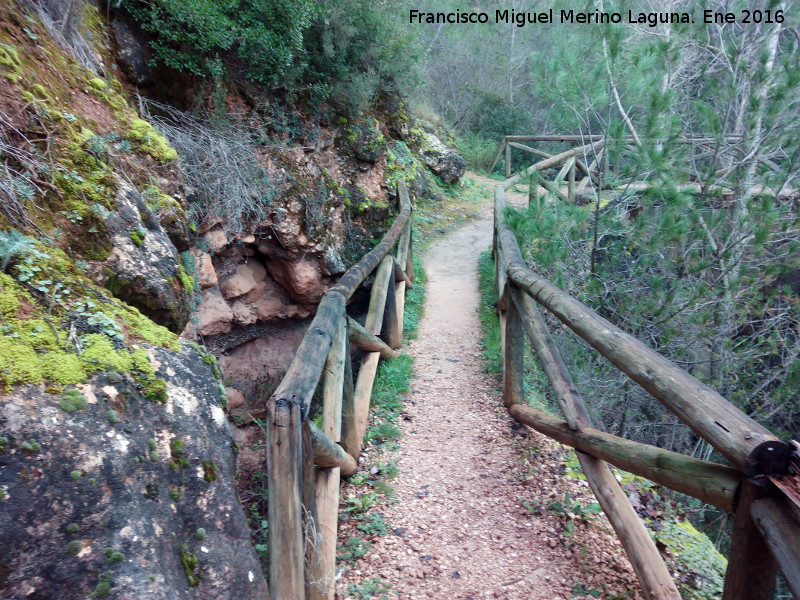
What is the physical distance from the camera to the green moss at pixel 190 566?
1.56 metres

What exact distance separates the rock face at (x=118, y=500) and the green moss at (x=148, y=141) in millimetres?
2477

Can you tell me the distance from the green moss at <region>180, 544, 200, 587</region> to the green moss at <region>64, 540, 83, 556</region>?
31 centimetres

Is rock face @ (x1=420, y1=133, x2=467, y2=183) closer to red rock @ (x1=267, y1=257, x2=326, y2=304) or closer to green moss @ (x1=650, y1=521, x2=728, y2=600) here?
red rock @ (x1=267, y1=257, x2=326, y2=304)

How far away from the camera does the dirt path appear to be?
98.5 inches

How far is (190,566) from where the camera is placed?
1.59 metres

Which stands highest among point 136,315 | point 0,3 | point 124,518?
point 0,3

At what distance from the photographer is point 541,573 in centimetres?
251

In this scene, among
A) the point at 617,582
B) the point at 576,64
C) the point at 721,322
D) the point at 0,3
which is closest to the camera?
the point at 617,582

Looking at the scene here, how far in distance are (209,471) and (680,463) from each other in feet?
5.58

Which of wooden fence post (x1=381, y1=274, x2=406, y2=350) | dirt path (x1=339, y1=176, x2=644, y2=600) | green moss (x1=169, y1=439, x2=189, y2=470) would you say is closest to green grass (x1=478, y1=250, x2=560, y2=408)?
dirt path (x1=339, y1=176, x2=644, y2=600)

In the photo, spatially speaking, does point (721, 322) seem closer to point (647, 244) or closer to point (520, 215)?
point (647, 244)

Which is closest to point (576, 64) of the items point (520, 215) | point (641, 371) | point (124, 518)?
point (520, 215)

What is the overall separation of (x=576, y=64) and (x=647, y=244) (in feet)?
6.68

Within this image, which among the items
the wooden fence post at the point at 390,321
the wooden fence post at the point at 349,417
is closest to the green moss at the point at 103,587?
the wooden fence post at the point at 349,417
